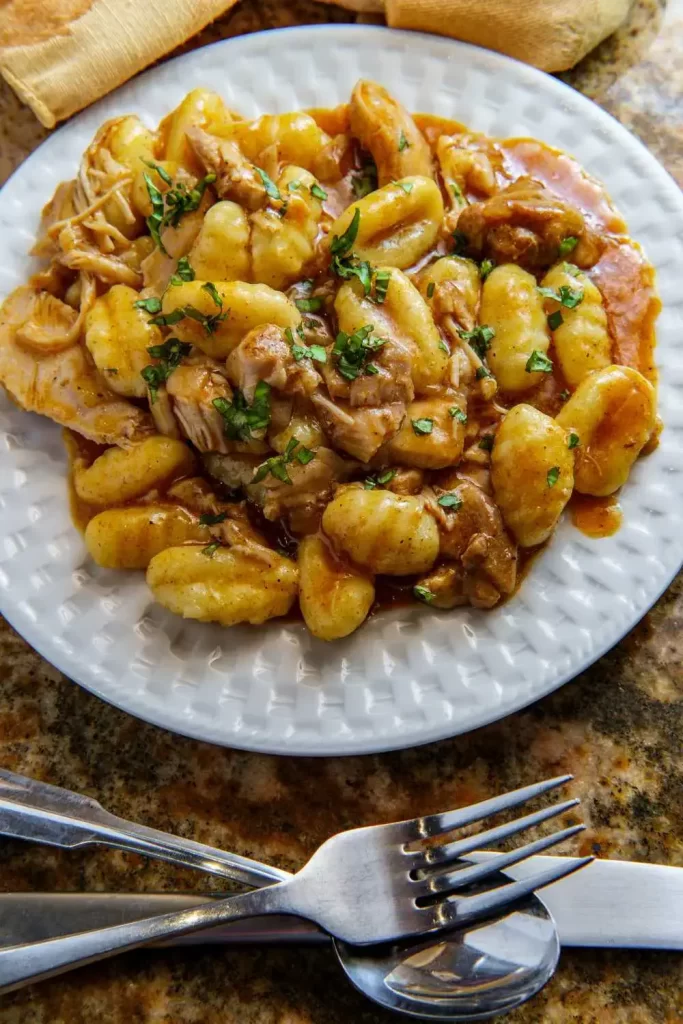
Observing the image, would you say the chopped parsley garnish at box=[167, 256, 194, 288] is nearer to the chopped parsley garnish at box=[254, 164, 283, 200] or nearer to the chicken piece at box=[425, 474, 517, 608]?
the chopped parsley garnish at box=[254, 164, 283, 200]

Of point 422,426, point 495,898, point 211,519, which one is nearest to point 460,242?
point 422,426

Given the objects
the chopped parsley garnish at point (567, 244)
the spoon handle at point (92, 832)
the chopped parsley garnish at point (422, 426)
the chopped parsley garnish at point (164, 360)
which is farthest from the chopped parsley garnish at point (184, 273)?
the spoon handle at point (92, 832)

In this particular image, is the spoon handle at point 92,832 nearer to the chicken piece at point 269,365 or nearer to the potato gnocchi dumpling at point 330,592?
the potato gnocchi dumpling at point 330,592

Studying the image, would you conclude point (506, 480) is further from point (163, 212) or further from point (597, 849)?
point (163, 212)

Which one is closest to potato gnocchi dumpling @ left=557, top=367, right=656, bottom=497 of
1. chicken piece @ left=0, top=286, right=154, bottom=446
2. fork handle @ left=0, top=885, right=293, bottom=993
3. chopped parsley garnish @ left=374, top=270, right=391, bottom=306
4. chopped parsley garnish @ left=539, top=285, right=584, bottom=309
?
chopped parsley garnish @ left=539, top=285, right=584, bottom=309

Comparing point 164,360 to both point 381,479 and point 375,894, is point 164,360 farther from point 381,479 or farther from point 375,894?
point 375,894

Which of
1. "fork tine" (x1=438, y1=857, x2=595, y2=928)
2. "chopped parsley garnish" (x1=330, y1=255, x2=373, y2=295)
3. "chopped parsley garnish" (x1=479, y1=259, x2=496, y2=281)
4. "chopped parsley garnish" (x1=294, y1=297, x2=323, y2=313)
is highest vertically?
"chopped parsley garnish" (x1=479, y1=259, x2=496, y2=281)
